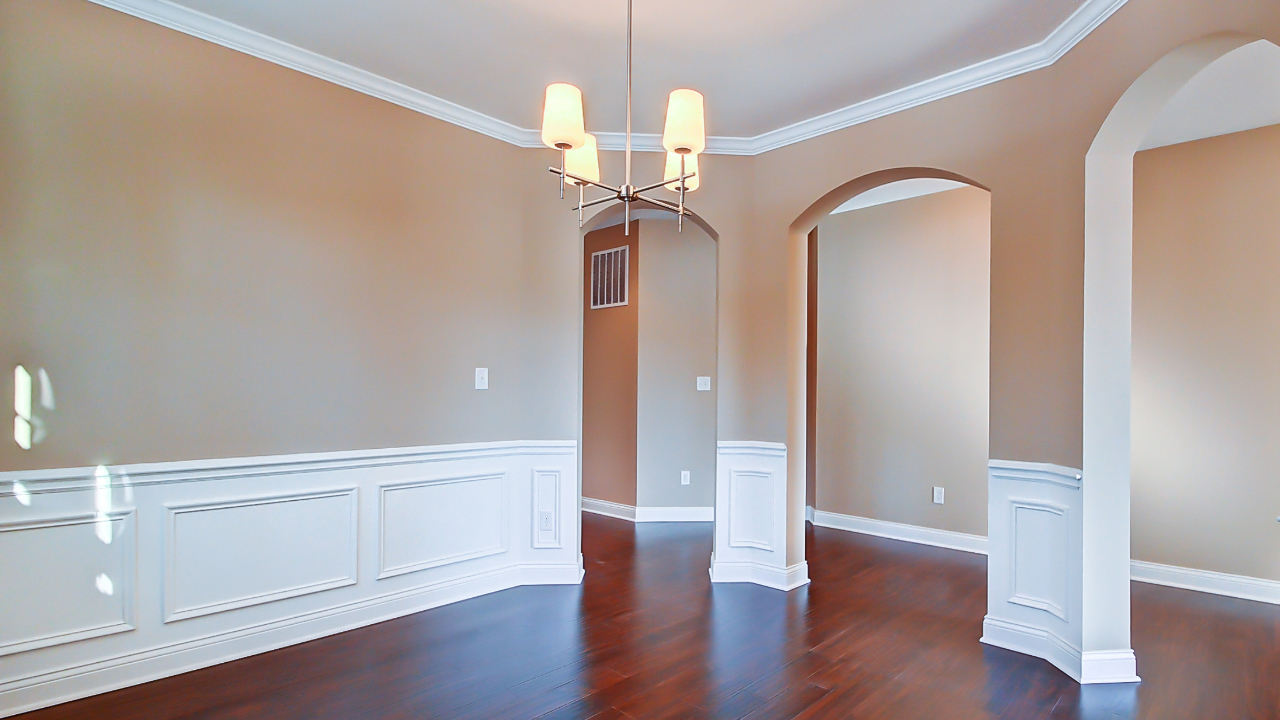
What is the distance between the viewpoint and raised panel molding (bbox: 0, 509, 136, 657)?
2.29 metres

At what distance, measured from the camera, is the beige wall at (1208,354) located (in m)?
3.64

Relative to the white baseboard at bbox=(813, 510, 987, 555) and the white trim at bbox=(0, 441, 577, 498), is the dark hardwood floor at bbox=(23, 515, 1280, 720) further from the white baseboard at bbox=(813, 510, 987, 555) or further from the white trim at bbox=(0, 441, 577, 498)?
the white baseboard at bbox=(813, 510, 987, 555)

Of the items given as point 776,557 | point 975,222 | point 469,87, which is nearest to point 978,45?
point 975,222

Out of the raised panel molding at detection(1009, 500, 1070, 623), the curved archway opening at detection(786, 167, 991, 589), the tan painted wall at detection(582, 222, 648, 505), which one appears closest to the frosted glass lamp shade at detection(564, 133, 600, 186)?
the curved archway opening at detection(786, 167, 991, 589)

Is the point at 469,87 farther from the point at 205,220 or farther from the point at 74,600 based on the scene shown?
the point at 74,600

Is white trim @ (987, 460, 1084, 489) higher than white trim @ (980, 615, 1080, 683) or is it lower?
higher

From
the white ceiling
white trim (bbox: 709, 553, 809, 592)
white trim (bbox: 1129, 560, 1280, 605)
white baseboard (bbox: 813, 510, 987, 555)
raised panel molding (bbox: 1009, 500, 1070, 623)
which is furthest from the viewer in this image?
white baseboard (bbox: 813, 510, 987, 555)

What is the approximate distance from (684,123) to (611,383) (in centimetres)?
385

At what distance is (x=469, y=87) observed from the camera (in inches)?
130

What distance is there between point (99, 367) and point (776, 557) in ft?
11.2

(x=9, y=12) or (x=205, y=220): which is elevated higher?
(x=9, y=12)

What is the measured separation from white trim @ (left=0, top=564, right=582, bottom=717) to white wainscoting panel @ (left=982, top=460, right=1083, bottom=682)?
2.29 meters

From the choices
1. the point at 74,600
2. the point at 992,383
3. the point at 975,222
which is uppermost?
the point at 975,222

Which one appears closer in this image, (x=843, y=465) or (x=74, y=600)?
(x=74, y=600)
